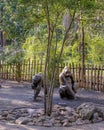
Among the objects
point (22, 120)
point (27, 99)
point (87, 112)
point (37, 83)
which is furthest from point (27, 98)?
point (87, 112)

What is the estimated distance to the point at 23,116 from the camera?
31.5 ft

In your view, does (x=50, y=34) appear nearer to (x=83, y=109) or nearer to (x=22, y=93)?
(x=83, y=109)

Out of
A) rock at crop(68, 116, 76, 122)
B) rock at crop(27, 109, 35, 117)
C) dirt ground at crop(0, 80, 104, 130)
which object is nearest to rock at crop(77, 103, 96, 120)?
rock at crop(68, 116, 76, 122)

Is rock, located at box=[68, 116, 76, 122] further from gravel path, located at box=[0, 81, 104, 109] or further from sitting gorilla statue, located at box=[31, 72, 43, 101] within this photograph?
sitting gorilla statue, located at box=[31, 72, 43, 101]

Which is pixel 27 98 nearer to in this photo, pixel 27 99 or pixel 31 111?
pixel 27 99

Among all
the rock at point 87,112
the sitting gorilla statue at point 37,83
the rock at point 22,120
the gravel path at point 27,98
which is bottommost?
the gravel path at point 27,98

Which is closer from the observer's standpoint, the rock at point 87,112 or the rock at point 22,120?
the rock at point 22,120

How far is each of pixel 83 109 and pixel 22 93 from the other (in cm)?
514

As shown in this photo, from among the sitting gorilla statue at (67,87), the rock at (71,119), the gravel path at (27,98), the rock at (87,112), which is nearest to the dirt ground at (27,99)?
the gravel path at (27,98)

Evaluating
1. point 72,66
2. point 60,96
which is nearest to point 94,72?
point 72,66

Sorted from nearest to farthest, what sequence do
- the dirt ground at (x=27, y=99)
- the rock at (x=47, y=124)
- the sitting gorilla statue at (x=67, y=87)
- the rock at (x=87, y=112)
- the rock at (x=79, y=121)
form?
the dirt ground at (x=27, y=99) < the rock at (x=47, y=124) < the rock at (x=79, y=121) < the rock at (x=87, y=112) < the sitting gorilla statue at (x=67, y=87)

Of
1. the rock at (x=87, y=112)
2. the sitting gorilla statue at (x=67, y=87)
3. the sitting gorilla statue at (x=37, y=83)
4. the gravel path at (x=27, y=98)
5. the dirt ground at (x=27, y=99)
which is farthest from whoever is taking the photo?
the sitting gorilla statue at (x=67, y=87)

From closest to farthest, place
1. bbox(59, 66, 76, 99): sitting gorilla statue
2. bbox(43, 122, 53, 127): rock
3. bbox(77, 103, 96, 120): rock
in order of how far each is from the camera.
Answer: bbox(43, 122, 53, 127): rock
bbox(77, 103, 96, 120): rock
bbox(59, 66, 76, 99): sitting gorilla statue

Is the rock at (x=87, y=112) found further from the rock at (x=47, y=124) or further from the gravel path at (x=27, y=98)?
the gravel path at (x=27, y=98)
